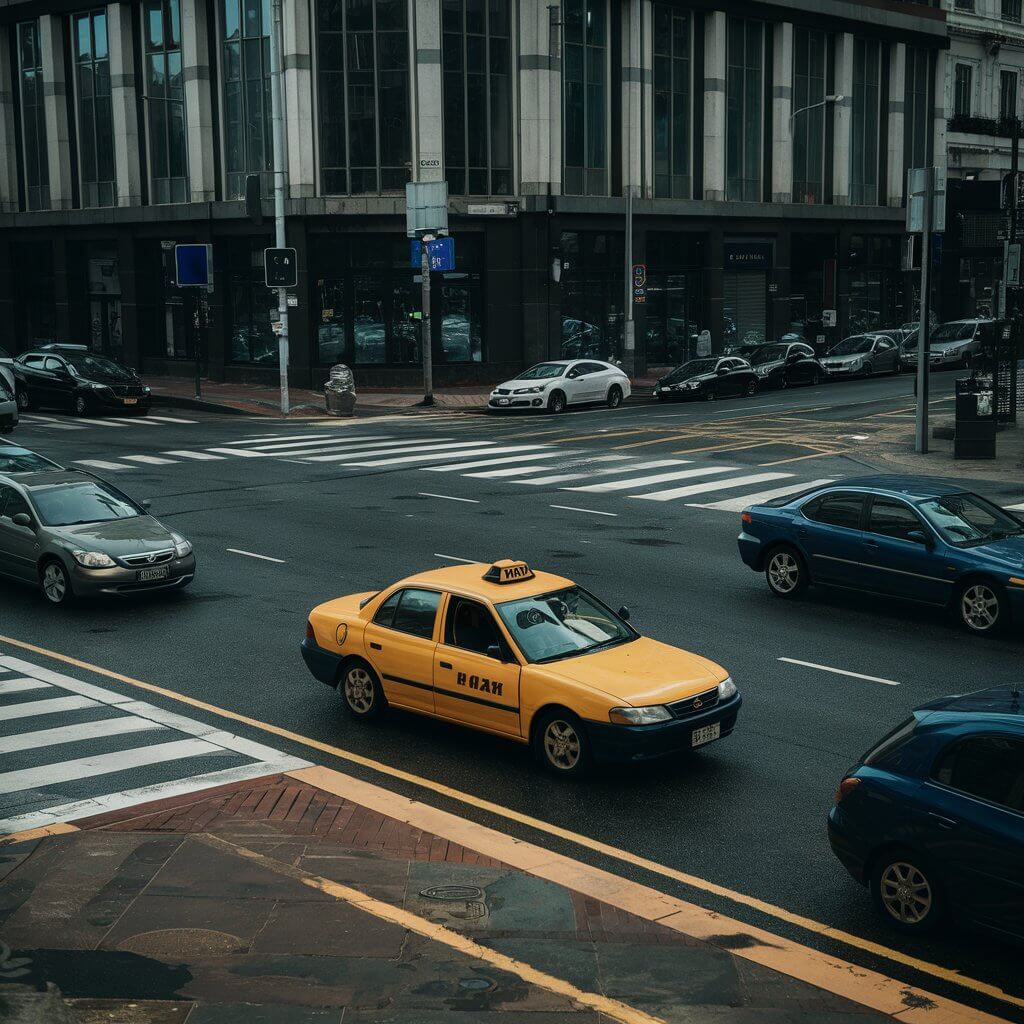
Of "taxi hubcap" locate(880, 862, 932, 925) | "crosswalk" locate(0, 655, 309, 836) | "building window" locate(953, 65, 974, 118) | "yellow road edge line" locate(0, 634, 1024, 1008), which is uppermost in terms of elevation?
"building window" locate(953, 65, 974, 118)

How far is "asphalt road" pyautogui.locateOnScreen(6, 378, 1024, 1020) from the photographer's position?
10234 millimetres

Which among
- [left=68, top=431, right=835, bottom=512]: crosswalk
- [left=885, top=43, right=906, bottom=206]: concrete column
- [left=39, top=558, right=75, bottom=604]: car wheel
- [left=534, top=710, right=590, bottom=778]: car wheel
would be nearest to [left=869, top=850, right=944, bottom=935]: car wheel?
[left=534, top=710, right=590, bottom=778]: car wheel

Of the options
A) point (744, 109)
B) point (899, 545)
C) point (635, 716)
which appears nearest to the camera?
point (635, 716)

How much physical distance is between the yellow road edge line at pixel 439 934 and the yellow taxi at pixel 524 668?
2799mm

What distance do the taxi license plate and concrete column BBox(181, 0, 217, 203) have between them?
42989 mm

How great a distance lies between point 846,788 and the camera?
29.4 feet

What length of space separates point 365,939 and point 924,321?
23682 millimetres

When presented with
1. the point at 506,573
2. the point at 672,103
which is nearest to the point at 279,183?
the point at 672,103

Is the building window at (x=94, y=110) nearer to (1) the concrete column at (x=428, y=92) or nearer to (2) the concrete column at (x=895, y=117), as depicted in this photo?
(1) the concrete column at (x=428, y=92)

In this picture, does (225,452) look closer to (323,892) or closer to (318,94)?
(318,94)

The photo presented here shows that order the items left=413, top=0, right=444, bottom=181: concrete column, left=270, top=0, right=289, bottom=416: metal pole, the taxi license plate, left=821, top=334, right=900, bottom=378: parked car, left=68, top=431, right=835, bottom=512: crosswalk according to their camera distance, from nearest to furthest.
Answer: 1. the taxi license plate
2. left=68, top=431, right=835, bottom=512: crosswalk
3. left=270, top=0, right=289, bottom=416: metal pole
4. left=413, top=0, right=444, bottom=181: concrete column
5. left=821, top=334, right=900, bottom=378: parked car

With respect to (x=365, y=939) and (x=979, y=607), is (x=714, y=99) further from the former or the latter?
(x=365, y=939)

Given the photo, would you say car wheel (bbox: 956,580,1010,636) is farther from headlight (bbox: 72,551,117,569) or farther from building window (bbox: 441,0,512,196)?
building window (bbox: 441,0,512,196)

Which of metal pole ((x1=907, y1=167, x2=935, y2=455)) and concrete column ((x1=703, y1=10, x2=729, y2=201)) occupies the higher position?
concrete column ((x1=703, y1=10, x2=729, y2=201))
